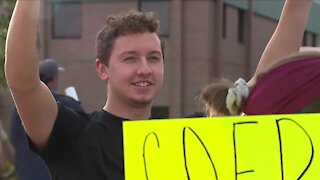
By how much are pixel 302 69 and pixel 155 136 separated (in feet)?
1.38

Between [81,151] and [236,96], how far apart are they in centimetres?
57

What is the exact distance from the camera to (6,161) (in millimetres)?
4902

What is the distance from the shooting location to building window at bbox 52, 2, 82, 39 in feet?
73.5

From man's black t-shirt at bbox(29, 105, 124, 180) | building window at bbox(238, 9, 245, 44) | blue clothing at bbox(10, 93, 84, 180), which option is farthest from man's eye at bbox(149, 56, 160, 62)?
building window at bbox(238, 9, 245, 44)

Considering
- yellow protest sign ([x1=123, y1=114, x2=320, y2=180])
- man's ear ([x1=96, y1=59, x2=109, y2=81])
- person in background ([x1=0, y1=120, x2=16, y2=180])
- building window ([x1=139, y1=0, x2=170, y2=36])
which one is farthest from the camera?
building window ([x1=139, y1=0, x2=170, y2=36])

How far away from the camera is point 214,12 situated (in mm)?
21969

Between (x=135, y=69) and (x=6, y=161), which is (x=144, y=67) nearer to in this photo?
(x=135, y=69)

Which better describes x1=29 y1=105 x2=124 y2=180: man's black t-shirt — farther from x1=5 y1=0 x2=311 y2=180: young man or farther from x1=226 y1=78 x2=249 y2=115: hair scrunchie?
x1=226 y1=78 x2=249 y2=115: hair scrunchie

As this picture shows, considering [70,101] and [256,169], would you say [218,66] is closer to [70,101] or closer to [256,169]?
[70,101]

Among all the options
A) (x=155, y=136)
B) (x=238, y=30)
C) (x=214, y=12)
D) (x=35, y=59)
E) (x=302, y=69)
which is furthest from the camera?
(x=238, y=30)

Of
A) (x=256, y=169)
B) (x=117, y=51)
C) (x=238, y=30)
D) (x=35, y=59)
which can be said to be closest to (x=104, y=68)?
(x=117, y=51)

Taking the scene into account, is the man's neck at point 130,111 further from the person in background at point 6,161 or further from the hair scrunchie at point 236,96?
the person in background at point 6,161

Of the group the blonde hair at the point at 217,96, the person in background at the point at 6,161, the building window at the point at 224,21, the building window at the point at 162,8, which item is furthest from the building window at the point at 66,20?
the blonde hair at the point at 217,96

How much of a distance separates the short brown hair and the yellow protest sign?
0.44 meters
